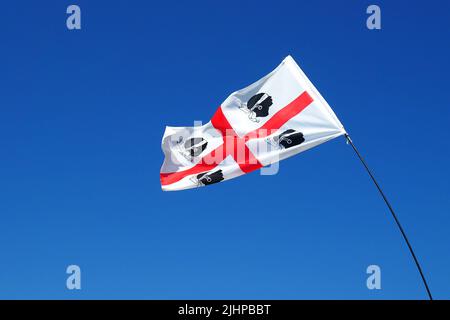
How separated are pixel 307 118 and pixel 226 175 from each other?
340cm

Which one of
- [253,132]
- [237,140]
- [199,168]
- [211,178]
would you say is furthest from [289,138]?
[199,168]

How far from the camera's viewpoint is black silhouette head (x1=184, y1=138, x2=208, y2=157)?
2189 cm

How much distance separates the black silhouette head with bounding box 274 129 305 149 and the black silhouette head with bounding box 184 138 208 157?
9.77ft

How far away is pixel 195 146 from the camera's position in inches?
867

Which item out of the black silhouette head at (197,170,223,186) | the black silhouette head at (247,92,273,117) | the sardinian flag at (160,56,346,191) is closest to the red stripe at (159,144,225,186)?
the sardinian flag at (160,56,346,191)

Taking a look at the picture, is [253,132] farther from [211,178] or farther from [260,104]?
[211,178]

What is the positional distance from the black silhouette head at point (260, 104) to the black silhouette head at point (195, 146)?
2.10 metres

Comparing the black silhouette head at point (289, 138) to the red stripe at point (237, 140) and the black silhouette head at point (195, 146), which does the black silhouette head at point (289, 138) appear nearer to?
the red stripe at point (237, 140)

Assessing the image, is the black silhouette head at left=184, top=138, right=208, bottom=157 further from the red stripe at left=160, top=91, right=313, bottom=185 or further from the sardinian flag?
the red stripe at left=160, top=91, right=313, bottom=185

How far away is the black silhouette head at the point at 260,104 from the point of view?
20.8 m

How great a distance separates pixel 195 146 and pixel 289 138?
3729 mm

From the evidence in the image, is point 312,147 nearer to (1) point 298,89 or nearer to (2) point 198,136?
(1) point 298,89

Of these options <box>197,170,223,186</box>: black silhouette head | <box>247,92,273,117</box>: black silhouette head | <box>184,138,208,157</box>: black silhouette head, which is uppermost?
<box>247,92,273,117</box>: black silhouette head

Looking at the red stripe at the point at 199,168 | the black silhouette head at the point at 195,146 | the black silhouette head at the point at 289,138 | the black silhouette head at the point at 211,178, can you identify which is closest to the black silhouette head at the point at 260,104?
the black silhouette head at the point at 289,138
